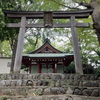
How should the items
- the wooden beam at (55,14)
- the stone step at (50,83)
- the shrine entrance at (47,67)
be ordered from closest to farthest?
the stone step at (50,83) < the wooden beam at (55,14) < the shrine entrance at (47,67)

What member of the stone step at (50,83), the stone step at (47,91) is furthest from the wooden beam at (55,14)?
the stone step at (47,91)

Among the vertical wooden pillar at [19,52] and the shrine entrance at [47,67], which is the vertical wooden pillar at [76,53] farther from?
the shrine entrance at [47,67]

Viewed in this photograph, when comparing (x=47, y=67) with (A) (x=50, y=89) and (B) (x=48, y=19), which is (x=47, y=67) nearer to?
(B) (x=48, y=19)

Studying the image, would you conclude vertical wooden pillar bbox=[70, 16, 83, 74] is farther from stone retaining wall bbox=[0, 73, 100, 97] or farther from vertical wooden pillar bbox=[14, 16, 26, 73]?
vertical wooden pillar bbox=[14, 16, 26, 73]

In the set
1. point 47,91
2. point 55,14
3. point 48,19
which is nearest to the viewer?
point 47,91

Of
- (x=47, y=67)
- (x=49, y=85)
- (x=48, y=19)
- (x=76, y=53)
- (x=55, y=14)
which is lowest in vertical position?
(x=49, y=85)

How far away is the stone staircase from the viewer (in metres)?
2.75

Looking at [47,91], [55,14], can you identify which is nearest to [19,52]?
[47,91]

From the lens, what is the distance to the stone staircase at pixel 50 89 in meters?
2.75

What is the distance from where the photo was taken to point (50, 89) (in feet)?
10.3

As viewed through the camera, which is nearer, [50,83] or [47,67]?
[50,83]

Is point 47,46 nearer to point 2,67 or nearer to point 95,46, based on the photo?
point 95,46

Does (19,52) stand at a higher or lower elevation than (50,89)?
higher

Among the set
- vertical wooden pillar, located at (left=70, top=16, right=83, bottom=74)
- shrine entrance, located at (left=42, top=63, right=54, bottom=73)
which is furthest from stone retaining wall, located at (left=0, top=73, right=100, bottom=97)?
shrine entrance, located at (left=42, top=63, right=54, bottom=73)
